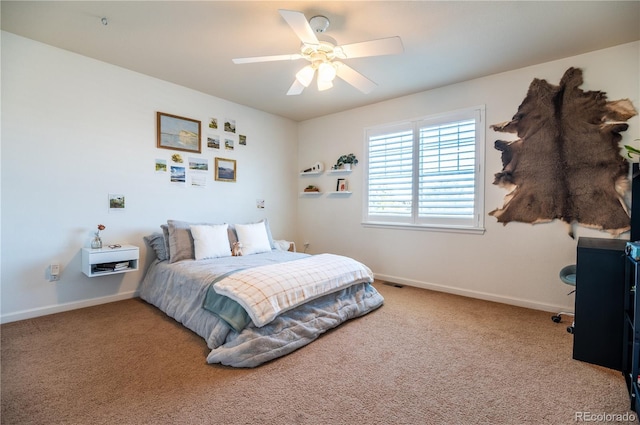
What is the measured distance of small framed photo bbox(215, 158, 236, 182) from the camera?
4.16 m

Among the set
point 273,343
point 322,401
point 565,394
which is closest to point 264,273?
point 273,343

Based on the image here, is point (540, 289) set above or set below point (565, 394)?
above

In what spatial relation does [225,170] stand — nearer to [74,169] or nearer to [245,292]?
[74,169]

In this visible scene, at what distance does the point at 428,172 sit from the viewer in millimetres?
3809

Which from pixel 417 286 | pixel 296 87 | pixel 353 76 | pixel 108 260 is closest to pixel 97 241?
pixel 108 260

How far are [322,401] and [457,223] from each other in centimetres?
272

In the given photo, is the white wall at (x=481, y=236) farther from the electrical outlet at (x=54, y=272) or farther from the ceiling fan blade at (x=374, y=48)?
the electrical outlet at (x=54, y=272)

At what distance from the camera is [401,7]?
220cm

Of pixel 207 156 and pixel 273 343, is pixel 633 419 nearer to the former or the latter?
pixel 273 343

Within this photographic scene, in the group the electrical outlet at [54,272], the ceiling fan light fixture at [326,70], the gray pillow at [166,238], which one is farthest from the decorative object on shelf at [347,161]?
the electrical outlet at [54,272]

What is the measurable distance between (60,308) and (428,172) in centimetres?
433

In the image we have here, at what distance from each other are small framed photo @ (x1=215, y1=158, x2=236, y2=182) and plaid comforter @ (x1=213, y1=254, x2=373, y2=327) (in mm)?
2030

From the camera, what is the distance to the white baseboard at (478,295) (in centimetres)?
307

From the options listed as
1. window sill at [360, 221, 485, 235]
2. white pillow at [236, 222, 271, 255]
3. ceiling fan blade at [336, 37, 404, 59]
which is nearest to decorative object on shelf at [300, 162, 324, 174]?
window sill at [360, 221, 485, 235]
